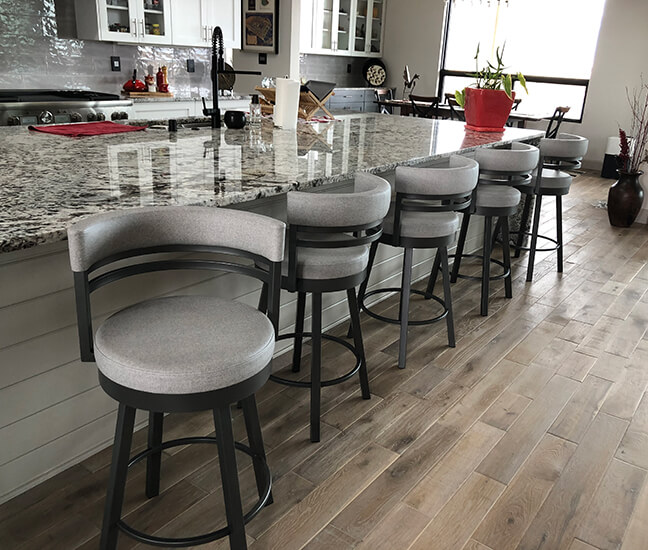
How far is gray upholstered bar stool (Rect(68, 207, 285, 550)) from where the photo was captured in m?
1.23

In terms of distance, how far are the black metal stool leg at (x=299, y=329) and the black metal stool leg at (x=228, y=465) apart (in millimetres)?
1049

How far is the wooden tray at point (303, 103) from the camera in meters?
3.53

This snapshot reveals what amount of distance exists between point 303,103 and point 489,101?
4.15 ft

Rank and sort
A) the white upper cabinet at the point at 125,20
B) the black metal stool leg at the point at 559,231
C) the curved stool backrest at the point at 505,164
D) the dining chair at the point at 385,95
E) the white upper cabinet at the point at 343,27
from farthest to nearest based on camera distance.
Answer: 1. the dining chair at the point at 385,95
2. the white upper cabinet at the point at 343,27
3. the white upper cabinet at the point at 125,20
4. the black metal stool leg at the point at 559,231
5. the curved stool backrest at the point at 505,164

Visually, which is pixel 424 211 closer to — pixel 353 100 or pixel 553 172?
pixel 553 172

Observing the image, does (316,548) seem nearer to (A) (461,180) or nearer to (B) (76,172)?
(B) (76,172)

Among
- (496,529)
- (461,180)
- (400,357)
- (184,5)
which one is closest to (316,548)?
(496,529)

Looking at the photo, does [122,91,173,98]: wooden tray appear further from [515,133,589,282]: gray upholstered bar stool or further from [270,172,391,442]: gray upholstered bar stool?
[270,172,391,442]: gray upholstered bar stool

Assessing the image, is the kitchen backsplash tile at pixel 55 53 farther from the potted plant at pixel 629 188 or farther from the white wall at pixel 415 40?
the white wall at pixel 415 40

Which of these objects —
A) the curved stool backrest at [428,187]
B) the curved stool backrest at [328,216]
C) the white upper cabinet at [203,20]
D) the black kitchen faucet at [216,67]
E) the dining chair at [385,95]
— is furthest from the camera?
the dining chair at [385,95]

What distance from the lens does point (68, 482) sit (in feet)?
6.11

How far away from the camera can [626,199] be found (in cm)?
533

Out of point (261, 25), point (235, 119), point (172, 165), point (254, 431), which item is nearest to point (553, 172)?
point (235, 119)

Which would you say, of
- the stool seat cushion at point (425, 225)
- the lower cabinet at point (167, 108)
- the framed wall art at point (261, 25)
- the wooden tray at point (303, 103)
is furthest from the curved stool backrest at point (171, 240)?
the framed wall art at point (261, 25)
